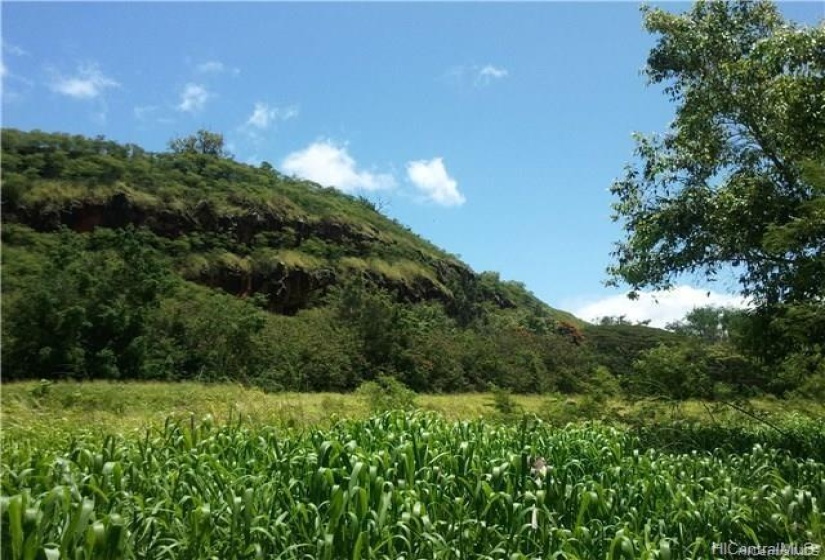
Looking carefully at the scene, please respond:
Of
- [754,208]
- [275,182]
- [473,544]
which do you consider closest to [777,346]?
[754,208]

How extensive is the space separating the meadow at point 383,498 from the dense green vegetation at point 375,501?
1cm

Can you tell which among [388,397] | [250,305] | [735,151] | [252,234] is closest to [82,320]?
[250,305]

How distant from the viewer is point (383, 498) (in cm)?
384

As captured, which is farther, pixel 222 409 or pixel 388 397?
→ pixel 388 397

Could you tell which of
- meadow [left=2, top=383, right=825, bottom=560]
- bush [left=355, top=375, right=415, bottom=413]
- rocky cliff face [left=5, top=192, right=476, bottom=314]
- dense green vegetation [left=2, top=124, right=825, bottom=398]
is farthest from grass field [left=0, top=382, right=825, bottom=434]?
rocky cliff face [left=5, top=192, right=476, bottom=314]

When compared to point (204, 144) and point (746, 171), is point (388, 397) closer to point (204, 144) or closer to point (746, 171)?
point (746, 171)

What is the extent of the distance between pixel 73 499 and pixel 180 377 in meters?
30.0

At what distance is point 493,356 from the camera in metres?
42.9

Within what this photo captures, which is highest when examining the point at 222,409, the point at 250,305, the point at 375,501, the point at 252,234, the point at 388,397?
the point at 252,234


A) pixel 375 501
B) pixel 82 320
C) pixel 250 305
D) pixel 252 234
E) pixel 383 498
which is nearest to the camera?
pixel 383 498

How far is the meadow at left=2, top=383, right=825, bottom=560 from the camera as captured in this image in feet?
11.7

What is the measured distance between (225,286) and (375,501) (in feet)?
189

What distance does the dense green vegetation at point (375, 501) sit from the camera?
3551 millimetres

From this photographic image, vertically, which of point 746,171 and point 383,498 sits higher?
point 746,171
